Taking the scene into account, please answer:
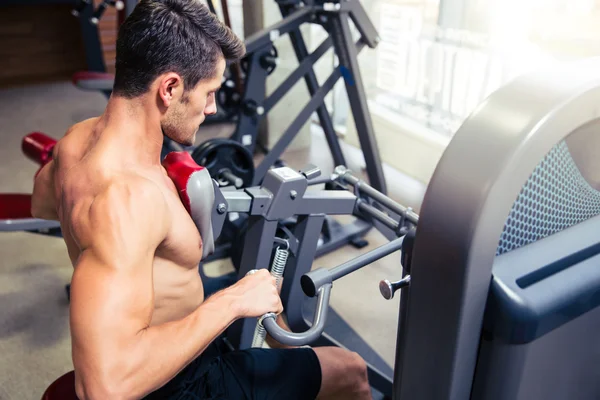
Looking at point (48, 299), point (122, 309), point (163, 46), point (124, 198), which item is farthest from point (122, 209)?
point (48, 299)

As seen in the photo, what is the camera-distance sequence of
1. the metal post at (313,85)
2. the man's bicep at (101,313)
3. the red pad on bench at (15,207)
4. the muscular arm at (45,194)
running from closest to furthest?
1. the man's bicep at (101,313)
2. the muscular arm at (45,194)
3. the red pad on bench at (15,207)
4. the metal post at (313,85)

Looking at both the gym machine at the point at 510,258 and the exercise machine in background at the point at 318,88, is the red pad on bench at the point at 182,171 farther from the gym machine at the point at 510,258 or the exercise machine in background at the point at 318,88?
the exercise machine in background at the point at 318,88

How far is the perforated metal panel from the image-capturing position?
1.85ft

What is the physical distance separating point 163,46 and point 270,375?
792mm

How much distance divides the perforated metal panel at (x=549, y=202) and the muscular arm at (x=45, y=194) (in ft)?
3.85

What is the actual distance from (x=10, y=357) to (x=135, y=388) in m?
1.42

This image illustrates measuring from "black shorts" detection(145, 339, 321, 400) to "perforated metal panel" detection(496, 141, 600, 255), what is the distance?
84 centimetres

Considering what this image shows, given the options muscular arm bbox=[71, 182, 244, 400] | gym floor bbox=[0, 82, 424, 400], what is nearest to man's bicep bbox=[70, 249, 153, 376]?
muscular arm bbox=[71, 182, 244, 400]

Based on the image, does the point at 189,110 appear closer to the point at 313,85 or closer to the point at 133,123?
the point at 133,123

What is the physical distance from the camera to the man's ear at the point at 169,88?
1042mm

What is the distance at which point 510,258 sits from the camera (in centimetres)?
57

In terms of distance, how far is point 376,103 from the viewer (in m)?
3.72

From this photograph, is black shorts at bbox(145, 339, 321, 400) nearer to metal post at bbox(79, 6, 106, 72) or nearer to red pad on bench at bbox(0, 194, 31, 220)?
red pad on bench at bbox(0, 194, 31, 220)

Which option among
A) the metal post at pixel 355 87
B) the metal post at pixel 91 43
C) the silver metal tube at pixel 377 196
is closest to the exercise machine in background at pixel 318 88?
the metal post at pixel 355 87
